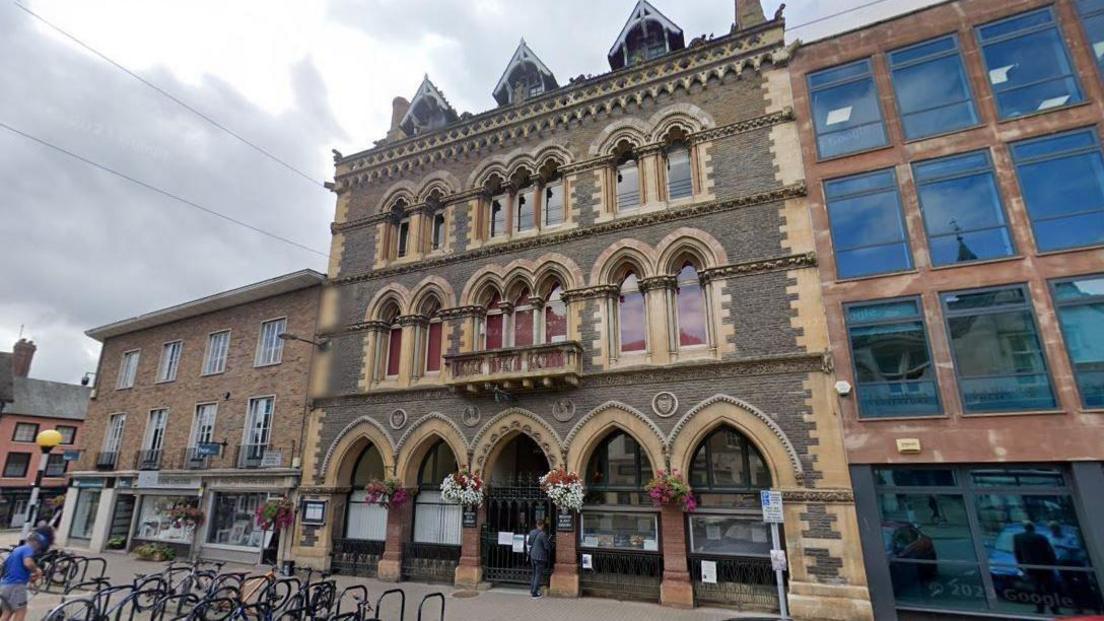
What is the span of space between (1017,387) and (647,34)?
551 inches

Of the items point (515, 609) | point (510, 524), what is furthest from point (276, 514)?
point (515, 609)

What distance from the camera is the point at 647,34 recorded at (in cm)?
1784

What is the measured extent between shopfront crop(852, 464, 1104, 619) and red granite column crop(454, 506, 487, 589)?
29.5 ft

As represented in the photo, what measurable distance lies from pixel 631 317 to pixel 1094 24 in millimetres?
11772

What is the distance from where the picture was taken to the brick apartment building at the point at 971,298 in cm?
1009

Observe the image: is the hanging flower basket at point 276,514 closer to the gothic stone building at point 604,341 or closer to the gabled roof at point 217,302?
the gothic stone building at point 604,341

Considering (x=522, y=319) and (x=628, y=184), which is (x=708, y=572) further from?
(x=628, y=184)

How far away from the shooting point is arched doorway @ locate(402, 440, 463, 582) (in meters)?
15.1

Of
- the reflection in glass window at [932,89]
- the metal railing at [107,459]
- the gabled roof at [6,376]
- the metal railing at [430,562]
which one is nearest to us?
the reflection in glass window at [932,89]

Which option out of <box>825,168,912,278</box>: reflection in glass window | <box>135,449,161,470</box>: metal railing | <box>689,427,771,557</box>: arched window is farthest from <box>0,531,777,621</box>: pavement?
<box>135,449,161,470</box>: metal railing

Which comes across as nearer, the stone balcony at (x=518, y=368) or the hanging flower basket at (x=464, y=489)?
the stone balcony at (x=518, y=368)

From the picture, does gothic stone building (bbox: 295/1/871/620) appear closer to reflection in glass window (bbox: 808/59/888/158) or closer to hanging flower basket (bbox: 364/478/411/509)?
hanging flower basket (bbox: 364/478/411/509)

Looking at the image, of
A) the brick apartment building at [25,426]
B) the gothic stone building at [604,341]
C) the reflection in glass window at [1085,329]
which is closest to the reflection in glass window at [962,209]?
the reflection in glass window at [1085,329]

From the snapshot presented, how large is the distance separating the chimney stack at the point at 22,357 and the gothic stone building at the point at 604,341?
1549 inches
